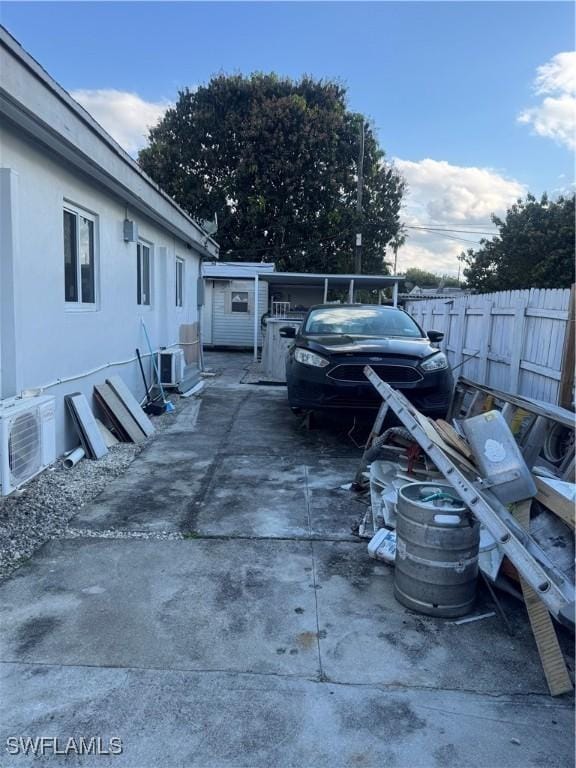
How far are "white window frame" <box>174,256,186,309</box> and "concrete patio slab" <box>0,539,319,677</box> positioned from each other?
8.25m

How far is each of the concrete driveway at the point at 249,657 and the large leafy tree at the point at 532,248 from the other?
21.3 m

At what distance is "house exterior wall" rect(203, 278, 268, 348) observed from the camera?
67.8 feet

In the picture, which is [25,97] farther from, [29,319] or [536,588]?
[536,588]

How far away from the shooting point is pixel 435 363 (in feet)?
20.7

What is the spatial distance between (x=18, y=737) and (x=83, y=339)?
453cm

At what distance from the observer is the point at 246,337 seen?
20.8 m

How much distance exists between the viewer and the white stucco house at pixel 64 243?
421cm

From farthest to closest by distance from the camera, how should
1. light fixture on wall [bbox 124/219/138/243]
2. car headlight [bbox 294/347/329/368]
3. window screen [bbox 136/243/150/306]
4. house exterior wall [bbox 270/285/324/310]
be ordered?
house exterior wall [bbox 270/285/324/310] → window screen [bbox 136/243/150/306] → light fixture on wall [bbox 124/219/138/243] → car headlight [bbox 294/347/329/368]

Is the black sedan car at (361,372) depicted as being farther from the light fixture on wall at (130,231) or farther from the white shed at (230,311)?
the white shed at (230,311)

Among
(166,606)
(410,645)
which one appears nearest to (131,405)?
(166,606)

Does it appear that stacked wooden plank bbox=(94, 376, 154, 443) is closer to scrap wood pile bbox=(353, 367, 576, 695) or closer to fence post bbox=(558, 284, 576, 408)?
scrap wood pile bbox=(353, 367, 576, 695)

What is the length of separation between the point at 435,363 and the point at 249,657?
173 inches

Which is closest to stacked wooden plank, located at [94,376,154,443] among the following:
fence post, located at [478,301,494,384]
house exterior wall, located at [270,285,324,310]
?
fence post, located at [478,301,494,384]

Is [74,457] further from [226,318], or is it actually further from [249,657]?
[226,318]
